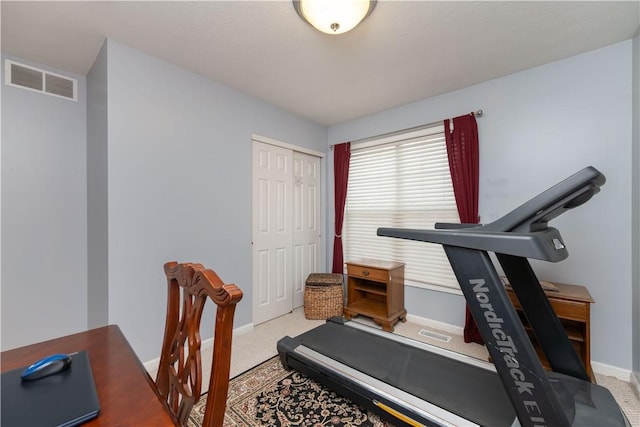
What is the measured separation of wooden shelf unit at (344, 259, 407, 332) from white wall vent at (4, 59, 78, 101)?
10.6ft

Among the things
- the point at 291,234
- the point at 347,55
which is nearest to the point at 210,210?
the point at 291,234

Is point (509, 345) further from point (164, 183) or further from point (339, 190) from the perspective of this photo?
point (339, 190)

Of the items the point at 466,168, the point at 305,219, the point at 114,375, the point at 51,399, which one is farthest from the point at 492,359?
the point at 305,219

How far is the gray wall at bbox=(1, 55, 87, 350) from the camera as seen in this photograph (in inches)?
80.0

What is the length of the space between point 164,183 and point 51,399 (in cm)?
179

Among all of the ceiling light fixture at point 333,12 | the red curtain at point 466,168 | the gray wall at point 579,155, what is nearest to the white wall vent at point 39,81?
the ceiling light fixture at point 333,12

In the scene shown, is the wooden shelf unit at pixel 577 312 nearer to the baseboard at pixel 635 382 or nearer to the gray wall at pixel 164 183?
the baseboard at pixel 635 382

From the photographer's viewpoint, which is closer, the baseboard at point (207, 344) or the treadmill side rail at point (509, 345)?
the treadmill side rail at point (509, 345)

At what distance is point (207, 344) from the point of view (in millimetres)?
2465

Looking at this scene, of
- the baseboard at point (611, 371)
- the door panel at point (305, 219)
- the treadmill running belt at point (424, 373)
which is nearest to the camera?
the treadmill running belt at point (424, 373)

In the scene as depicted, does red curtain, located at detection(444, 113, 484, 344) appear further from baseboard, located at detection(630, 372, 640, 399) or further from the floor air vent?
baseboard, located at detection(630, 372, 640, 399)

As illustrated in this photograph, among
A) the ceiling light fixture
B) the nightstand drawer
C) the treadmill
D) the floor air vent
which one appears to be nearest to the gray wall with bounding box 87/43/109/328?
the treadmill

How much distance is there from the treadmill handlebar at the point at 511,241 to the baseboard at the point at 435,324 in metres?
1.93

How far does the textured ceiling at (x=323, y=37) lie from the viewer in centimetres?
165
